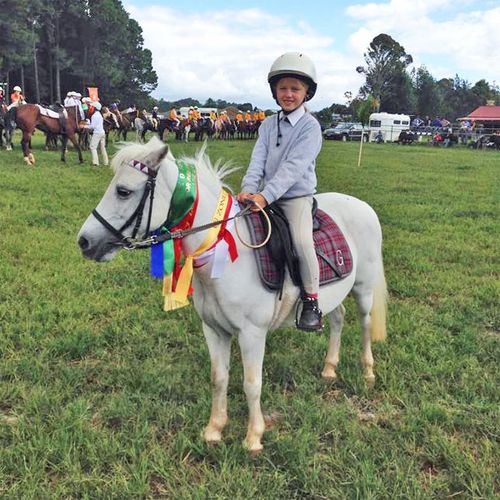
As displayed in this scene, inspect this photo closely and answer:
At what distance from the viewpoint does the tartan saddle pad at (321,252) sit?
9.43 ft

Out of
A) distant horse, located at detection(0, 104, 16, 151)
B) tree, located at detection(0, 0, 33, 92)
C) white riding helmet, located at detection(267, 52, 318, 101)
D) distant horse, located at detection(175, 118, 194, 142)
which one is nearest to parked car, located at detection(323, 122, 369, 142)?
distant horse, located at detection(175, 118, 194, 142)

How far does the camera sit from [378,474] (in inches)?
110

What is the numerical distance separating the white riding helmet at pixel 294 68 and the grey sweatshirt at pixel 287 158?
214mm

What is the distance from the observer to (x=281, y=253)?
2947mm

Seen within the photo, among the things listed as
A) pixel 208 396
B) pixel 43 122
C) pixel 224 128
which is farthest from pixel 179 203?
pixel 224 128

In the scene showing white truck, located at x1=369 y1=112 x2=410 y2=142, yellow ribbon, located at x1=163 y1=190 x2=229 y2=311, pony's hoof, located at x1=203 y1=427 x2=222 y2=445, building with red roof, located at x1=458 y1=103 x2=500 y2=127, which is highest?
building with red roof, located at x1=458 y1=103 x2=500 y2=127

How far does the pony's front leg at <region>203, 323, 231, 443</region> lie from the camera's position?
3057mm

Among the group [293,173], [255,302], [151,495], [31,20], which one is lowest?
[151,495]

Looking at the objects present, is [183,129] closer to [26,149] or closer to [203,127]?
[203,127]

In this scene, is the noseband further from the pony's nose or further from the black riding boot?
the black riding boot

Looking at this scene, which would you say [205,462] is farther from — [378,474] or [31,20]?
[31,20]

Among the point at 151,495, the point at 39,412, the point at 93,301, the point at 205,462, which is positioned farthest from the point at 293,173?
the point at 93,301

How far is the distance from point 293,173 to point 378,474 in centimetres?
183

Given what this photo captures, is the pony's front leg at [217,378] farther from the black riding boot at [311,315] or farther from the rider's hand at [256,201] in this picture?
the rider's hand at [256,201]
